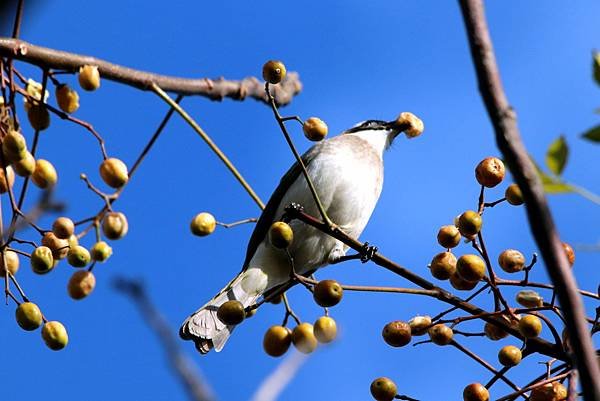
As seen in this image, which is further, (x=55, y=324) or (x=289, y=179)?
(x=289, y=179)

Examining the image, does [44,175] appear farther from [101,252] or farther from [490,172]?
[490,172]

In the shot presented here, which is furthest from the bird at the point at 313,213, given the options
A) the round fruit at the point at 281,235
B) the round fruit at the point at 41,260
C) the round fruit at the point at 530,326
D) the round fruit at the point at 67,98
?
the round fruit at the point at 530,326

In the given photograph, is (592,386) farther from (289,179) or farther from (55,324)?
(289,179)

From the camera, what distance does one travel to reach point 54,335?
3445mm

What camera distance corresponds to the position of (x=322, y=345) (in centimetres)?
327

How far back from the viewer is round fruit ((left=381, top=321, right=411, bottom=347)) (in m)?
2.90

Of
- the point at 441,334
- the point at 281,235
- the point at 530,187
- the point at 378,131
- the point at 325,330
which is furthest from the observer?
the point at 378,131

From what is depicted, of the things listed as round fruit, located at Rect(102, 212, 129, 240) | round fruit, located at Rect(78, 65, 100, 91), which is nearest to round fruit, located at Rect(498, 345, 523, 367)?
round fruit, located at Rect(102, 212, 129, 240)

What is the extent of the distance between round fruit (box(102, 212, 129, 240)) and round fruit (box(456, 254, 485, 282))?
1460mm

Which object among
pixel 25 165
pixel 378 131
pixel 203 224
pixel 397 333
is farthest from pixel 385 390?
pixel 378 131

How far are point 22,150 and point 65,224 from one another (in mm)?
401

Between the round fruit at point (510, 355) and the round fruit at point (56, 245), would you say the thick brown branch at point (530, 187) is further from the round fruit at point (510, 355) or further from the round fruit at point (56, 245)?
the round fruit at point (56, 245)

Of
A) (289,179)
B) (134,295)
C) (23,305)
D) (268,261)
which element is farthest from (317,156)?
(134,295)

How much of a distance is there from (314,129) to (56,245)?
1147 mm
